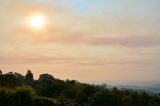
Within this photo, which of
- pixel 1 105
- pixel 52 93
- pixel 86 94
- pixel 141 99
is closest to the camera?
pixel 1 105

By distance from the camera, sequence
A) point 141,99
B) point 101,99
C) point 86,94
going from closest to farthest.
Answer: point 101,99 → point 86,94 → point 141,99

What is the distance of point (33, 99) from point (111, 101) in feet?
38.3

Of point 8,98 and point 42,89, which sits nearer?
point 8,98

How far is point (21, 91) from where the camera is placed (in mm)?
36344

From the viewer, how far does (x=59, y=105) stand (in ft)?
121

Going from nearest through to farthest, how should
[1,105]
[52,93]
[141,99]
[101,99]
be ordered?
[1,105], [101,99], [141,99], [52,93]

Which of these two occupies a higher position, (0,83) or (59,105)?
(0,83)

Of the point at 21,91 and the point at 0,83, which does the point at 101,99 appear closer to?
the point at 21,91

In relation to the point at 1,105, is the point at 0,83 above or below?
above

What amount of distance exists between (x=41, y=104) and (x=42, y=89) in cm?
2277

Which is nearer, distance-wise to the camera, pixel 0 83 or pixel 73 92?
pixel 73 92

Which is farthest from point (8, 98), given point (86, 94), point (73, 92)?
point (73, 92)

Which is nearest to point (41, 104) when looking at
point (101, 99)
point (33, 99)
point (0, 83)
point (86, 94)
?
point (33, 99)

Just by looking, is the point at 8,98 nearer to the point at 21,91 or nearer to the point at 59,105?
the point at 21,91
